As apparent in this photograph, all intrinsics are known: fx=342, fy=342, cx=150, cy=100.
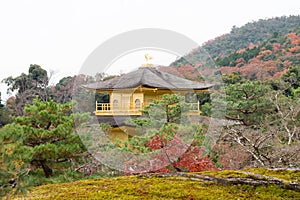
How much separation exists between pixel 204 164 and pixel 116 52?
304 centimetres

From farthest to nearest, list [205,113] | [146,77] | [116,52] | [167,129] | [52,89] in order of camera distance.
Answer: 1. [52,89]
2. [205,113]
3. [146,77]
4. [116,52]
5. [167,129]

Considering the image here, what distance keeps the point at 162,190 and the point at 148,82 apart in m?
7.33

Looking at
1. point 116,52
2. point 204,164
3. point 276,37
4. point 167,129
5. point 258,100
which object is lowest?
point 204,164

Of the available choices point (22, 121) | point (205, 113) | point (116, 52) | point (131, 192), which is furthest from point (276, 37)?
point (131, 192)

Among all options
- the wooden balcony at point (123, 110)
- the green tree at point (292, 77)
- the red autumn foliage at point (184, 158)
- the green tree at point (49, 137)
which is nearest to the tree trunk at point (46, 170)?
the green tree at point (49, 137)

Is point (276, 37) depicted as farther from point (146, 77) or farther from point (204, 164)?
point (204, 164)

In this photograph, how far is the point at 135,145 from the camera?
6.85 metres

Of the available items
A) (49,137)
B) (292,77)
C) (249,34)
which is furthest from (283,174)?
(249,34)

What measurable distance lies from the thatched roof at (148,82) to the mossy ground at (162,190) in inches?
272

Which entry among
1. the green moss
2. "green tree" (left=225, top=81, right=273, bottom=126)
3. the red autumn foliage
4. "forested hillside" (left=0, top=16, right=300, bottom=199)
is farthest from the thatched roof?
the green moss

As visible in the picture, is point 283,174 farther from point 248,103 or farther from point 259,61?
point 259,61

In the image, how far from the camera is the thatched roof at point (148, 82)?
1009 cm

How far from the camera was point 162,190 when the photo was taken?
282 centimetres

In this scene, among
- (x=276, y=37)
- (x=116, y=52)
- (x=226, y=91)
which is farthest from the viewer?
(x=276, y=37)
